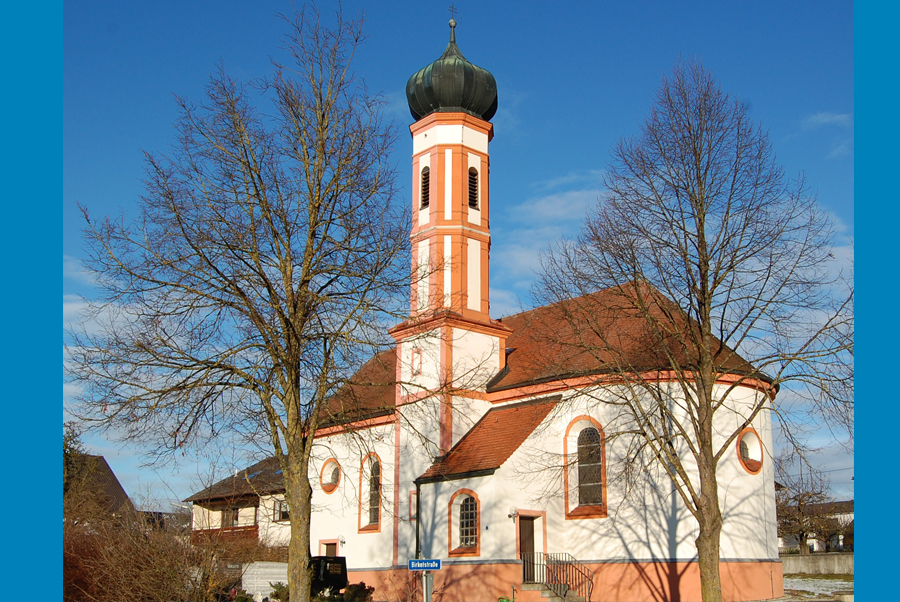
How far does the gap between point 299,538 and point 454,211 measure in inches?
649

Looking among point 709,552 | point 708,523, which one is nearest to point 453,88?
point 708,523

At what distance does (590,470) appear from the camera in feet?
75.0

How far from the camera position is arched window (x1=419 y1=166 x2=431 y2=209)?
90.8 ft

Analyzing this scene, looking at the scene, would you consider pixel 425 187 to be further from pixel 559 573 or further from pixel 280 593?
pixel 280 593

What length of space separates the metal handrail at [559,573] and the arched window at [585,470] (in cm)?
121

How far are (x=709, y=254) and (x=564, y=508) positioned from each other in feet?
31.9

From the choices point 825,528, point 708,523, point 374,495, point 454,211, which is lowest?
point 825,528

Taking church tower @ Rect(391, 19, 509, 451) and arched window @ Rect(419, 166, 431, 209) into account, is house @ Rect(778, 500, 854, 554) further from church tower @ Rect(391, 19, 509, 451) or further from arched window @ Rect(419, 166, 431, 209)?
arched window @ Rect(419, 166, 431, 209)

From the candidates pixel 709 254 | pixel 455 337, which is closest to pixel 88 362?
pixel 709 254

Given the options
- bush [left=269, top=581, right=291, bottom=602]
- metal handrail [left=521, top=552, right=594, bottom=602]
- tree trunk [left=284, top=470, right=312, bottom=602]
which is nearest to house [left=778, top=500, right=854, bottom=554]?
metal handrail [left=521, top=552, right=594, bottom=602]

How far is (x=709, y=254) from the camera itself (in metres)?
15.8

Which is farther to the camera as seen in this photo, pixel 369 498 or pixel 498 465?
pixel 369 498

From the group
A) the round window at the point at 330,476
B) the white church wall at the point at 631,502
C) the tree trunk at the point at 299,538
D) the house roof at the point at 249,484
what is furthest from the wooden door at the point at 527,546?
the tree trunk at the point at 299,538

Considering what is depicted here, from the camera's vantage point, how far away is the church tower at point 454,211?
25859mm
